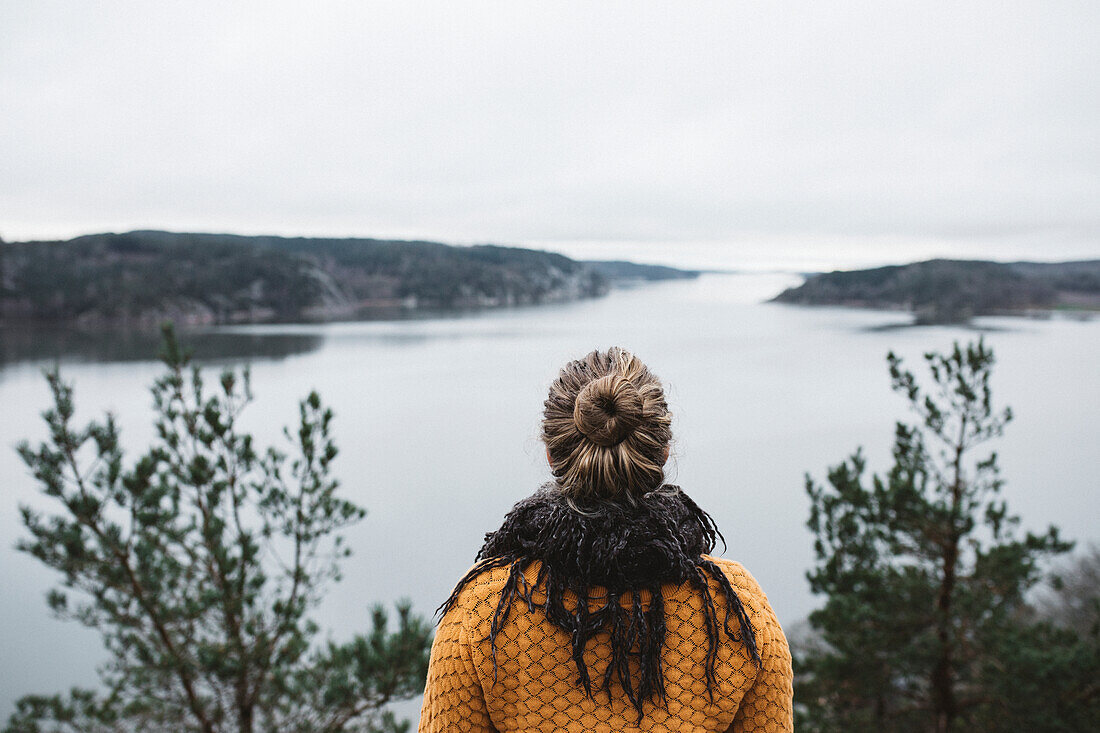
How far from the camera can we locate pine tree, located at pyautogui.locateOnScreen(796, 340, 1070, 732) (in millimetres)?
5734

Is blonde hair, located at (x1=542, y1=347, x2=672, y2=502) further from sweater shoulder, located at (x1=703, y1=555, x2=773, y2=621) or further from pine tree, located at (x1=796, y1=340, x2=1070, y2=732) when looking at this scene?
pine tree, located at (x1=796, y1=340, x2=1070, y2=732)

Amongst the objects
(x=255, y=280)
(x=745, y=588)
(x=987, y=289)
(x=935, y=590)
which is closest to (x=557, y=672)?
(x=745, y=588)

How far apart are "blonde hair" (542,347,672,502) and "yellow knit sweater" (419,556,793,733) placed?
16 cm

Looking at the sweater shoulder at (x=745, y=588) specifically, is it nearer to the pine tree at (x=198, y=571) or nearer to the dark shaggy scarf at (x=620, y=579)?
the dark shaggy scarf at (x=620, y=579)

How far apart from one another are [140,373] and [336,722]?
124 feet

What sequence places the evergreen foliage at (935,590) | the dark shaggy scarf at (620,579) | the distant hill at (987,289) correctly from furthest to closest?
the distant hill at (987,289) < the evergreen foliage at (935,590) < the dark shaggy scarf at (620,579)

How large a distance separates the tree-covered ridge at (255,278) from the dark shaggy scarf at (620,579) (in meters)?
54.7

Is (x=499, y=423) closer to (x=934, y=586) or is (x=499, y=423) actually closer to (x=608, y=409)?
(x=934, y=586)

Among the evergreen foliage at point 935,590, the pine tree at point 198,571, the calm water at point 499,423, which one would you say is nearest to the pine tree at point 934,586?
the evergreen foliage at point 935,590

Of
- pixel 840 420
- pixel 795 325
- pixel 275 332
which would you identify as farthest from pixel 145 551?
pixel 795 325

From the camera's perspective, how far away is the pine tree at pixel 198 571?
4688 mm

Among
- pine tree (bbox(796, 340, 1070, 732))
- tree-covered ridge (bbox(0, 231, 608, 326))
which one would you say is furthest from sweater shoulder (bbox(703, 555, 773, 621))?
tree-covered ridge (bbox(0, 231, 608, 326))

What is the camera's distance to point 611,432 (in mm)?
1035

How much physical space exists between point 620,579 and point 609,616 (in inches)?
2.2
